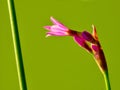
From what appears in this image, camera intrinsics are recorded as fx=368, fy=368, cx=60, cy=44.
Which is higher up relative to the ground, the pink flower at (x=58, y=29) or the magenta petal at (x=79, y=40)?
the pink flower at (x=58, y=29)

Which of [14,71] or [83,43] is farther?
[14,71]

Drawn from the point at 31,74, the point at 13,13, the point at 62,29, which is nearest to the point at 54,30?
the point at 62,29

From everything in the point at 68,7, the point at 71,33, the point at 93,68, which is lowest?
the point at 93,68

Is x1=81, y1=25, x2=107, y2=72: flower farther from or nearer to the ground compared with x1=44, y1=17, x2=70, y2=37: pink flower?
nearer to the ground

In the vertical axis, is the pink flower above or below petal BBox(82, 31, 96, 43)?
above

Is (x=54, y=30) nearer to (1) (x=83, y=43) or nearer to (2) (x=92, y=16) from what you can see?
(1) (x=83, y=43)

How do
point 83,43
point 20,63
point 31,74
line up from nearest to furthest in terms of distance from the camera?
point 20,63 → point 83,43 → point 31,74

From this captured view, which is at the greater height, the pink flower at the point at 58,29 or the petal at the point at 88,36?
the pink flower at the point at 58,29

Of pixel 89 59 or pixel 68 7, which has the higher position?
pixel 68 7

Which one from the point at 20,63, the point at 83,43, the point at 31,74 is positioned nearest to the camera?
the point at 20,63

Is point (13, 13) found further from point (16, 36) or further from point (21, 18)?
point (21, 18)

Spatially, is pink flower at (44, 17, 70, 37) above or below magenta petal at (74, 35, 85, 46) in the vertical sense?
above
